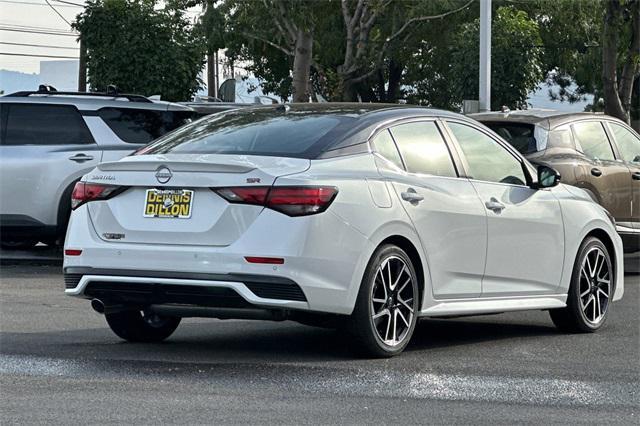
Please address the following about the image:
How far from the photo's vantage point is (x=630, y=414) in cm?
658

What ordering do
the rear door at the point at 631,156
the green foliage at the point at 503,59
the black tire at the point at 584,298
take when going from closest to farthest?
the black tire at the point at 584,298
the rear door at the point at 631,156
the green foliage at the point at 503,59

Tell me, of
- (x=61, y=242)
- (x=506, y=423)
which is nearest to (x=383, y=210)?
(x=506, y=423)

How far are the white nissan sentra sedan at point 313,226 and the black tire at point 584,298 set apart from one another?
0.43 meters

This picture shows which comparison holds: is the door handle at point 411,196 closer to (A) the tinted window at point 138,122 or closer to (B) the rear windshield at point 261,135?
(B) the rear windshield at point 261,135

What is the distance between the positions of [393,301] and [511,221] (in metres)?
1.42

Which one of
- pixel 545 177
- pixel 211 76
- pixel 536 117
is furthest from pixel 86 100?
pixel 211 76

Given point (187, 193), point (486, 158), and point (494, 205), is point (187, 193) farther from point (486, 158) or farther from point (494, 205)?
point (486, 158)

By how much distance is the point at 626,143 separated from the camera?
14.8 m

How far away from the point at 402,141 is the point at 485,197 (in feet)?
2.57

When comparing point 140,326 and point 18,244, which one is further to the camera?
point 18,244

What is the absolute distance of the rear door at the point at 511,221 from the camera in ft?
29.6

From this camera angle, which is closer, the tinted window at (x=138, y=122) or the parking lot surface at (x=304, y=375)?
the parking lot surface at (x=304, y=375)

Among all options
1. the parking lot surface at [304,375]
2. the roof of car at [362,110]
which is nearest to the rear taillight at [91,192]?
the parking lot surface at [304,375]

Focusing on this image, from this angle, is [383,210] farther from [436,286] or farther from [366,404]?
[366,404]
